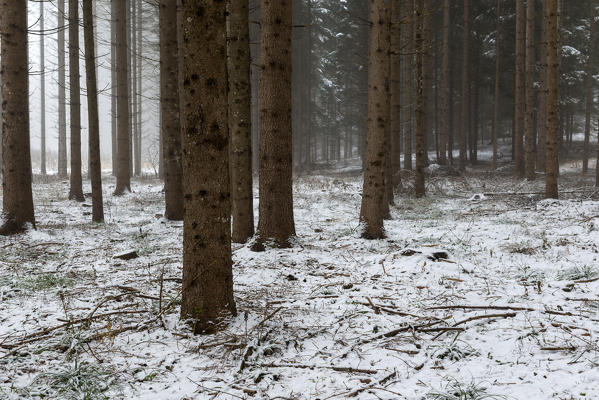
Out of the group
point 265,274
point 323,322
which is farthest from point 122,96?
point 323,322

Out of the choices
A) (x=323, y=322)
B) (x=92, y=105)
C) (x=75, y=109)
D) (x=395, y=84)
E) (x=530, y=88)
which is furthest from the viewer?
(x=530, y=88)

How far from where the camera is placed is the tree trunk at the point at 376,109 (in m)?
7.62

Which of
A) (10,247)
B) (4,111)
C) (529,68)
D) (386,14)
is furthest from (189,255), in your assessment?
(529,68)

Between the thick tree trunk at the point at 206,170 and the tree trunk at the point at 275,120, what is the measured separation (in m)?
3.05

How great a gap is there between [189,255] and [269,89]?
3.79 metres

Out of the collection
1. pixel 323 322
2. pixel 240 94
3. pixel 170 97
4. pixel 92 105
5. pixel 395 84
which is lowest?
pixel 323 322

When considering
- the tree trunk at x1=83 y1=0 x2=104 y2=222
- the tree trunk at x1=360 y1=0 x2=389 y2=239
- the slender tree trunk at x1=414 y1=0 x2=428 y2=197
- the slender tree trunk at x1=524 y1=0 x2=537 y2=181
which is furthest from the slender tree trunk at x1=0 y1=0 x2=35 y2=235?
the slender tree trunk at x1=524 y1=0 x2=537 y2=181

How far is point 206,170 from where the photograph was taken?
3.66 meters

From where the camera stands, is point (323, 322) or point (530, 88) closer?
point (323, 322)

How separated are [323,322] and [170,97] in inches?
313

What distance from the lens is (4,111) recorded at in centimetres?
801

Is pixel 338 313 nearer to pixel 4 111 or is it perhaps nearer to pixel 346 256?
pixel 346 256

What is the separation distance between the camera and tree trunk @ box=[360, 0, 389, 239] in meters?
7.62

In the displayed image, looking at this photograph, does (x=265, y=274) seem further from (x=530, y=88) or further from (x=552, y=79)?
(x=530, y=88)
